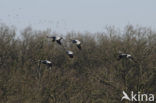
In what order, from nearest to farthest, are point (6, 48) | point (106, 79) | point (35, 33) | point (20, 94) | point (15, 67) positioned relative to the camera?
1. point (20, 94)
2. point (106, 79)
3. point (15, 67)
4. point (6, 48)
5. point (35, 33)

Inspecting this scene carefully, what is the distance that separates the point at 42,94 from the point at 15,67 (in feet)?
27.3

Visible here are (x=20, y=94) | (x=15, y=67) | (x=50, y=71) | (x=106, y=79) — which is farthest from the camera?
(x=15, y=67)

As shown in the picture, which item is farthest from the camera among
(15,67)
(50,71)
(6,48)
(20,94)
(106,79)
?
(6,48)

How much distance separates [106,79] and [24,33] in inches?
706

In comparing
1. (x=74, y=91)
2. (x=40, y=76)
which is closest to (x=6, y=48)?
(x=40, y=76)

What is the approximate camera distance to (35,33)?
4247 cm

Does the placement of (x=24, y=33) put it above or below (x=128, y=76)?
above

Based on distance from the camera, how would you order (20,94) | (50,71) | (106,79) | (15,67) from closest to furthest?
(20,94) → (106,79) → (50,71) → (15,67)

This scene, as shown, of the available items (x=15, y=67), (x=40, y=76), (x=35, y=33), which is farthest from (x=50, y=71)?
(x=35, y=33)

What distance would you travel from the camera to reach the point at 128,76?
91.0 ft

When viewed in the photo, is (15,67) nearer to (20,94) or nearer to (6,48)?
(6,48)

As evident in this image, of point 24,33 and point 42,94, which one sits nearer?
point 42,94

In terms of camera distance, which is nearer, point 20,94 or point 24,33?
point 20,94

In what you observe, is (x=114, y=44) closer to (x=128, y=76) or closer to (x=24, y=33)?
(x=128, y=76)
